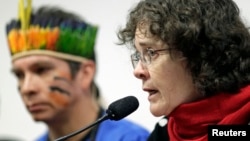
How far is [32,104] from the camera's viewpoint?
74.7 inches

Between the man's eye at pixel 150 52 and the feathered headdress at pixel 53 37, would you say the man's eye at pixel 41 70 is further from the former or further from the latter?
the man's eye at pixel 150 52

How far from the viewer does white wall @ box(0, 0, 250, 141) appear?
71.5 inches

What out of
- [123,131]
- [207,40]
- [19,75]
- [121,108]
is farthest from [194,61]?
[19,75]


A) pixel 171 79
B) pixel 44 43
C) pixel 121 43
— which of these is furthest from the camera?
pixel 44 43

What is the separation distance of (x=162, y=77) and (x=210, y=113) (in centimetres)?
13

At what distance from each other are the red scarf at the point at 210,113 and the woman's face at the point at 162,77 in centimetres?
3

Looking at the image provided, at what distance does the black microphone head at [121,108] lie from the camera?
1303 millimetres

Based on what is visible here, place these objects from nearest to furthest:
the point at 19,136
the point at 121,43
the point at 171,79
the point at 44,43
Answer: the point at 171,79, the point at 121,43, the point at 44,43, the point at 19,136

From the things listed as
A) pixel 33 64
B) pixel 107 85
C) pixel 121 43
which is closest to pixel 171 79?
pixel 121 43

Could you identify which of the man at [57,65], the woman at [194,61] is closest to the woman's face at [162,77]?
the woman at [194,61]

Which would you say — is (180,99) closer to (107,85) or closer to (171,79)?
(171,79)

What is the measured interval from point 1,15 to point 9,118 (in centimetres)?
34

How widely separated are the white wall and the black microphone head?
0.46 m

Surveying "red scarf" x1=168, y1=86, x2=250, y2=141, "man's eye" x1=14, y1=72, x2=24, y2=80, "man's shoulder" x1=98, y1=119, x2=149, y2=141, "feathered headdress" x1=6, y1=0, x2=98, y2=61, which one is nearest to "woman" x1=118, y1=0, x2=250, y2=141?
"red scarf" x1=168, y1=86, x2=250, y2=141
